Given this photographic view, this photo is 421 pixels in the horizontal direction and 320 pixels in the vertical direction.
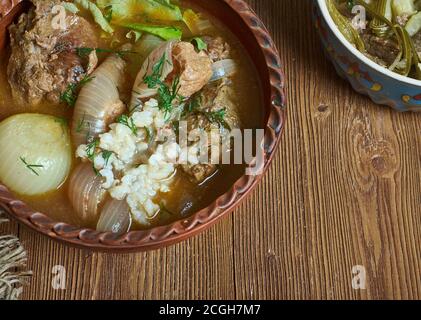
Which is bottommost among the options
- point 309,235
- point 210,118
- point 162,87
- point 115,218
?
point 309,235

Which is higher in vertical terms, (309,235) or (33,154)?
(33,154)

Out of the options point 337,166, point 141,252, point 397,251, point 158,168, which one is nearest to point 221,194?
point 158,168

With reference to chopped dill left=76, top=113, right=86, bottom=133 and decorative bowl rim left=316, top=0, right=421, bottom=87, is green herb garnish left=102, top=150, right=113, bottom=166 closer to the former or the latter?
chopped dill left=76, top=113, right=86, bottom=133

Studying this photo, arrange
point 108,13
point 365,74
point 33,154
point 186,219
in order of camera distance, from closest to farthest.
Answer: point 186,219 → point 33,154 → point 365,74 → point 108,13

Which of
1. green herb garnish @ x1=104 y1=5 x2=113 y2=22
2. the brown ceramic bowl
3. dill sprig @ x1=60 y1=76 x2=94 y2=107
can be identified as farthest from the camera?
green herb garnish @ x1=104 y1=5 x2=113 y2=22

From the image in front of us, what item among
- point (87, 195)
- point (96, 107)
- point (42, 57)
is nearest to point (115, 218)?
point (87, 195)

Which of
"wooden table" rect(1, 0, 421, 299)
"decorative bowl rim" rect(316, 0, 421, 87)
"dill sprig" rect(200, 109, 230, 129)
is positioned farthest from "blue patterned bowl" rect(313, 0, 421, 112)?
"dill sprig" rect(200, 109, 230, 129)

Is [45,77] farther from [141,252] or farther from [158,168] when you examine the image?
[141,252]

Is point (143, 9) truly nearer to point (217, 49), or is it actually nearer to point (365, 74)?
point (217, 49)
